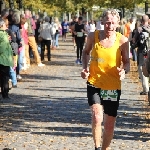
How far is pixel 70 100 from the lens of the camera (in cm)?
1348

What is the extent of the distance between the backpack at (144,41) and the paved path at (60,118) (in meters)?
1.19

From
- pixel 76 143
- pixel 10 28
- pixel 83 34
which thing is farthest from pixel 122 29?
pixel 76 143

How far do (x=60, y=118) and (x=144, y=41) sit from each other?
2.86 meters

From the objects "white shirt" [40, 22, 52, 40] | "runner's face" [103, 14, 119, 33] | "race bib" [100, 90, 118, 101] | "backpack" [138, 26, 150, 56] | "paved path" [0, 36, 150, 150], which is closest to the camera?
"runner's face" [103, 14, 119, 33]

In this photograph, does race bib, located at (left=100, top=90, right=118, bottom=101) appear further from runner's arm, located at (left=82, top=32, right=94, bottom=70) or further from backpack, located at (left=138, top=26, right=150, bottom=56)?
backpack, located at (left=138, top=26, right=150, bottom=56)

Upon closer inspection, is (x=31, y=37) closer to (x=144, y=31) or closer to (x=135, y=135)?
(x=144, y=31)

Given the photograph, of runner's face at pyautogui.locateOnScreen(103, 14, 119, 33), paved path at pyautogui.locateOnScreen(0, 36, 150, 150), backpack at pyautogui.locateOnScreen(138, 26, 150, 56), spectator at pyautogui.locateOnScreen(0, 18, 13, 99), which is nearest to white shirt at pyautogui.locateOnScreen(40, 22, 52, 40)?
paved path at pyautogui.locateOnScreen(0, 36, 150, 150)

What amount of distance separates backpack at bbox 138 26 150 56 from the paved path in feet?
3.92

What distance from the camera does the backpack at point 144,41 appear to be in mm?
12242

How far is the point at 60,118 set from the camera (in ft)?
35.9

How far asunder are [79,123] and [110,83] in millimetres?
3050

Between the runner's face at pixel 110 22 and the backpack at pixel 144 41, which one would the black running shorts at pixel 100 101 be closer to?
the runner's face at pixel 110 22

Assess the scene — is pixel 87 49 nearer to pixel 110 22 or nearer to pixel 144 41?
pixel 110 22

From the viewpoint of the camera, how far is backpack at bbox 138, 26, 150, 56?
12.2 m
